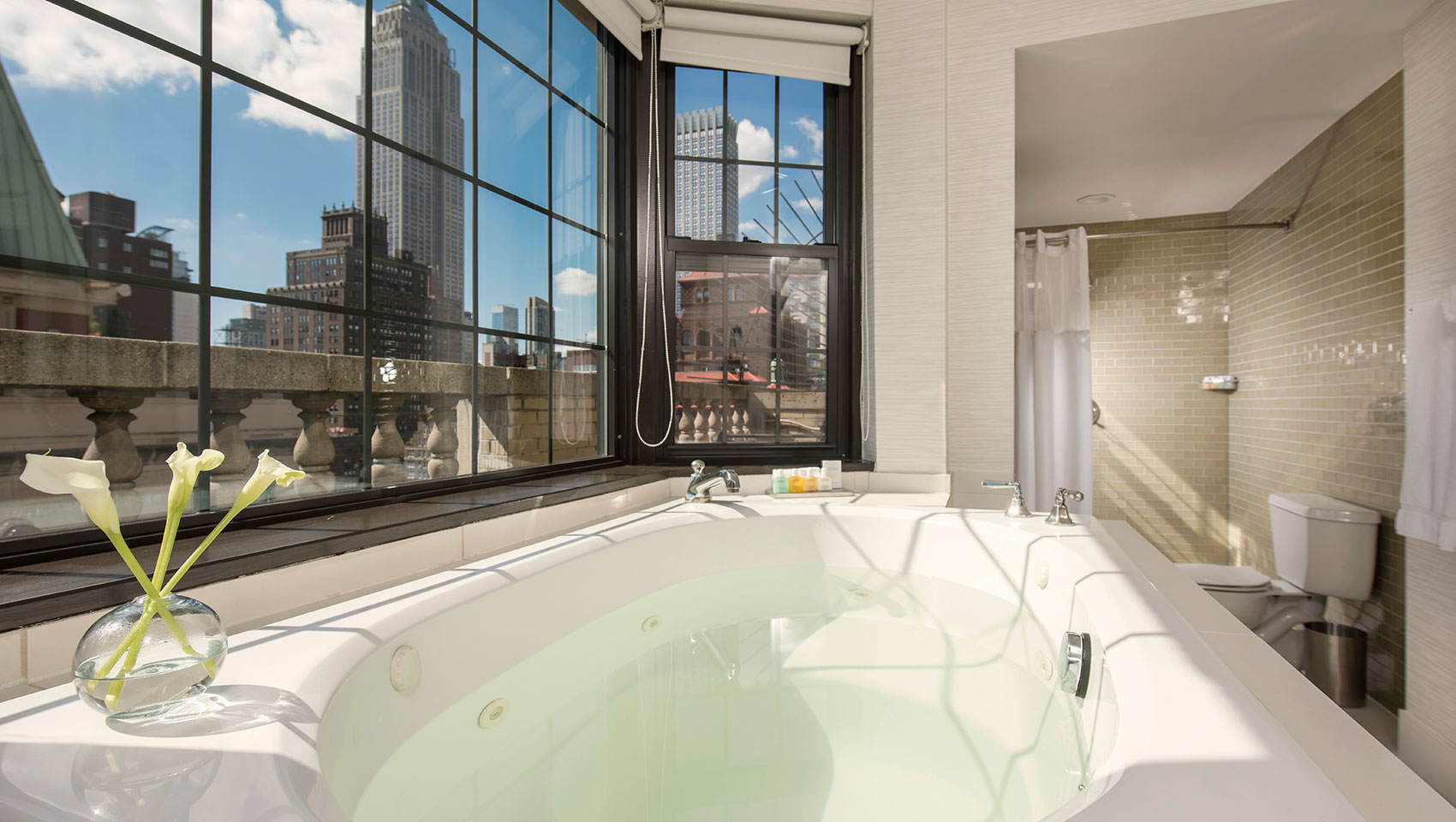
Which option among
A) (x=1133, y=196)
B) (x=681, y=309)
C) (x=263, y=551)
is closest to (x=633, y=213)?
(x=681, y=309)

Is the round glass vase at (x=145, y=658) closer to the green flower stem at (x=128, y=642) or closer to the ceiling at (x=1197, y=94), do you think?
the green flower stem at (x=128, y=642)

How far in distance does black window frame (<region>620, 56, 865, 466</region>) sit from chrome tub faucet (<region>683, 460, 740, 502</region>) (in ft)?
1.22

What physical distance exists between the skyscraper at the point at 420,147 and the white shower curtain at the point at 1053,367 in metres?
2.66

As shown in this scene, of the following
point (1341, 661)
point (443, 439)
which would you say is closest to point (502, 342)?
point (443, 439)

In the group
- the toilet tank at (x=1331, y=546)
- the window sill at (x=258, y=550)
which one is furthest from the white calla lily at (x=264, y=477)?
the toilet tank at (x=1331, y=546)

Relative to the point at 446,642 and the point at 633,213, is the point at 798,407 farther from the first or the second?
the point at 446,642

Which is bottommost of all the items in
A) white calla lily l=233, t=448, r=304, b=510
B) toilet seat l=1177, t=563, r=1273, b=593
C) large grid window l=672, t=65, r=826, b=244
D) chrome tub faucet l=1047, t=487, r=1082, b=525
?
toilet seat l=1177, t=563, r=1273, b=593

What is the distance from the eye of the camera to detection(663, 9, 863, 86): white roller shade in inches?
94.2

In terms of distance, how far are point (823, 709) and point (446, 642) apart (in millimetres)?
765

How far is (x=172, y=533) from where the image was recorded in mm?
662

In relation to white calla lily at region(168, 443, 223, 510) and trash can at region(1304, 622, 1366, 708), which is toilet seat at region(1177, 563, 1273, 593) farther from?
white calla lily at region(168, 443, 223, 510)

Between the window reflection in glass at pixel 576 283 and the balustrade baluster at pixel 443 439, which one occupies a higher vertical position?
the window reflection in glass at pixel 576 283

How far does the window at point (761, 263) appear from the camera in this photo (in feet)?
8.42

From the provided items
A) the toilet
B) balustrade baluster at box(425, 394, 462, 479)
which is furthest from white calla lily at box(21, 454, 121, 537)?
the toilet
